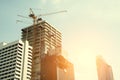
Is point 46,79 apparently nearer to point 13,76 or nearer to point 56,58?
point 56,58

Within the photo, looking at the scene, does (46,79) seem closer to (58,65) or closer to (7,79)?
(58,65)

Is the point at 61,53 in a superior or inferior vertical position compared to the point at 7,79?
superior

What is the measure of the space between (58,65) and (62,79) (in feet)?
39.9

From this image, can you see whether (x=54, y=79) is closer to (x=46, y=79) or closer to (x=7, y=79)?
(x=46, y=79)

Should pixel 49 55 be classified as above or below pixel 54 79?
above

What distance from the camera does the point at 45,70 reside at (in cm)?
18700

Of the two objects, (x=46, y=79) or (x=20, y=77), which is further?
(x=20, y=77)

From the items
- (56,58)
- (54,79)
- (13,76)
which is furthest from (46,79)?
(13,76)

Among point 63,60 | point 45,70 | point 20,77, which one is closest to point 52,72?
point 45,70

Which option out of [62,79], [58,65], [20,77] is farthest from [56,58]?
[20,77]

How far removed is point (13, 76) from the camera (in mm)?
196875

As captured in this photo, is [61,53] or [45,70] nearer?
[45,70]

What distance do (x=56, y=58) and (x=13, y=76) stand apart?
3916cm

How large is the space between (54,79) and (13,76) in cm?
3734
